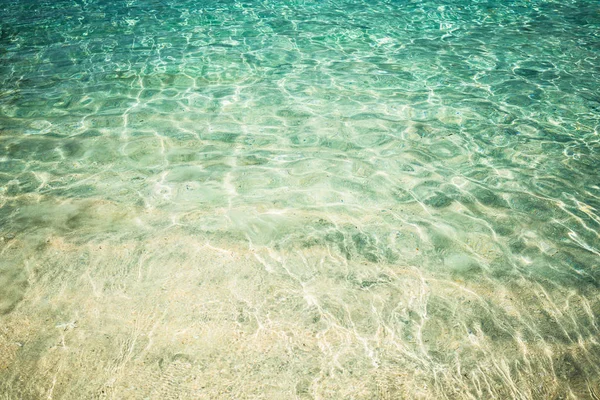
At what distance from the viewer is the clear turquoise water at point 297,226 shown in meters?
2.88

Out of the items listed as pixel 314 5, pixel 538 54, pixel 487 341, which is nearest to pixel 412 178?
pixel 487 341

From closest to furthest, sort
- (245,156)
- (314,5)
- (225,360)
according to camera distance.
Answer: (225,360)
(245,156)
(314,5)

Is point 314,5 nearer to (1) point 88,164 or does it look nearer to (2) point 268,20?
(2) point 268,20

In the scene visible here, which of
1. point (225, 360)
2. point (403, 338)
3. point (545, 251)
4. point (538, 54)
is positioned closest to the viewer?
point (225, 360)

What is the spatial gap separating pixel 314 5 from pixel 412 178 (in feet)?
31.2

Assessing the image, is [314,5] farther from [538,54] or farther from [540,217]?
[540,217]

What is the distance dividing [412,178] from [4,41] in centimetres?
1059

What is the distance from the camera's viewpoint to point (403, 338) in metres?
3.08

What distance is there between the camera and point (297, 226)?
159 inches

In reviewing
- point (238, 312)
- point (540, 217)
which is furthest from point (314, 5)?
point (238, 312)

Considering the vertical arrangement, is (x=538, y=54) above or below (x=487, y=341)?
above

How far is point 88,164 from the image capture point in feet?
16.1

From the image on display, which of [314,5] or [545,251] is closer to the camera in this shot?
[545,251]

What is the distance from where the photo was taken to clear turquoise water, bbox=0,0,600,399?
9.43 feet
